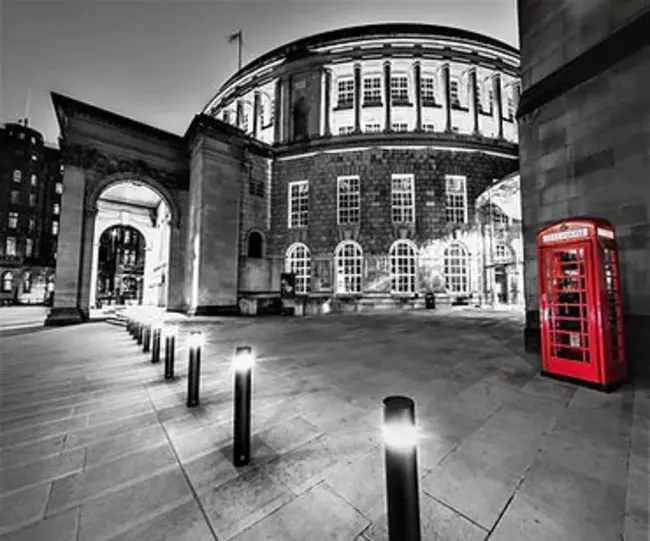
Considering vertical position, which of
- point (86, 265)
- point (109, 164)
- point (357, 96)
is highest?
point (357, 96)

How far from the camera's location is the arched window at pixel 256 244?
749 inches

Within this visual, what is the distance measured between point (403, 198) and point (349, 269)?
6143 mm

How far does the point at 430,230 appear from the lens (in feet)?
62.3

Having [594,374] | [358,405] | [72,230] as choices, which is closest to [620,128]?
[594,374]

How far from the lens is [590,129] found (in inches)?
198

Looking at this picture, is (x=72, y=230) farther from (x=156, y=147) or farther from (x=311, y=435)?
(x=311, y=435)

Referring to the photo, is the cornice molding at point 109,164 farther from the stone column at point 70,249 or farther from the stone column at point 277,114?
the stone column at point 277,114

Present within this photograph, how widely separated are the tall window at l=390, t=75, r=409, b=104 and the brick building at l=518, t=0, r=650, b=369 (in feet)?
64.3

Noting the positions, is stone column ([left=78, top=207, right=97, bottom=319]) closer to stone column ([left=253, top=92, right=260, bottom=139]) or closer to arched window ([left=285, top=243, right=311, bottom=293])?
arched window ([left=285, top=243, right=311, bottom=293])

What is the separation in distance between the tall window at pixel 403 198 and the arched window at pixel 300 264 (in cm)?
662

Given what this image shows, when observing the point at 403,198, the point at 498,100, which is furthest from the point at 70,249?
the point at 498,100

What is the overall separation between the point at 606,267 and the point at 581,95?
3288 millimetres

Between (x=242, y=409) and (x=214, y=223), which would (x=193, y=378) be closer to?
(x=242, y=409)

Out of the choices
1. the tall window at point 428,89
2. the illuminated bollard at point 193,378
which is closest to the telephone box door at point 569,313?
the illuminated bollard at point 193,378
